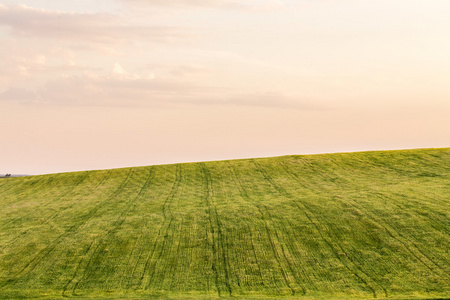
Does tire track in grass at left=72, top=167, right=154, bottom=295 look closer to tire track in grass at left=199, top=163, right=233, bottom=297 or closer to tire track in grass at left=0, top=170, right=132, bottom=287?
tire track in grass at left=0, top=170, right=132, bottom=287

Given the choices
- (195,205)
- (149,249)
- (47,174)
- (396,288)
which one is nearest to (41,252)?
(149,249)

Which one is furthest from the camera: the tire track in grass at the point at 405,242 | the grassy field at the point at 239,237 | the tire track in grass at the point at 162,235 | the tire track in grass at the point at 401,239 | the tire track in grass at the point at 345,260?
the tire track in grass at the point at 401,239

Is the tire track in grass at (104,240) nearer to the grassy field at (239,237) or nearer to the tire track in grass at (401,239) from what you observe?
the grassy field at (239,237)

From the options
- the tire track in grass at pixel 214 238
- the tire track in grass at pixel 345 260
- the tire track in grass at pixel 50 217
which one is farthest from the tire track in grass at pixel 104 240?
the tire track in grass at pixel 345 260

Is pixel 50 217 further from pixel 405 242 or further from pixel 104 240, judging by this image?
pixel 405 242

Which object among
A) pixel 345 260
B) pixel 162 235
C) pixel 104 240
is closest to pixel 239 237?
pixel 162 235

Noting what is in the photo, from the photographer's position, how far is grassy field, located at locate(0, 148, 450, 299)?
21.0 m

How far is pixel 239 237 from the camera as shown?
2647 cm

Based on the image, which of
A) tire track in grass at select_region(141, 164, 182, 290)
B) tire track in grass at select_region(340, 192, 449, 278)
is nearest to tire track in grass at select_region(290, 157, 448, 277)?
tire track in grass at select_region(340, 192, 449, 278)

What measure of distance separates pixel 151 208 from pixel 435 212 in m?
19.1

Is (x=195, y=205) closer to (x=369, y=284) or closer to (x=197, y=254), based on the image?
(x=197, y=254)

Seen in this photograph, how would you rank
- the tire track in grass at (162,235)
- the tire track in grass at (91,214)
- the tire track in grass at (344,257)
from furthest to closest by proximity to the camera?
1. the tire track in grass at (91,214)
2. the tire track in grass at (162,235)
3. the tire track in grass at (344,257)

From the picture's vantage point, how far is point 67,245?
26766 millimetres

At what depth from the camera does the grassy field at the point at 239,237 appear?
2095 centimetres
